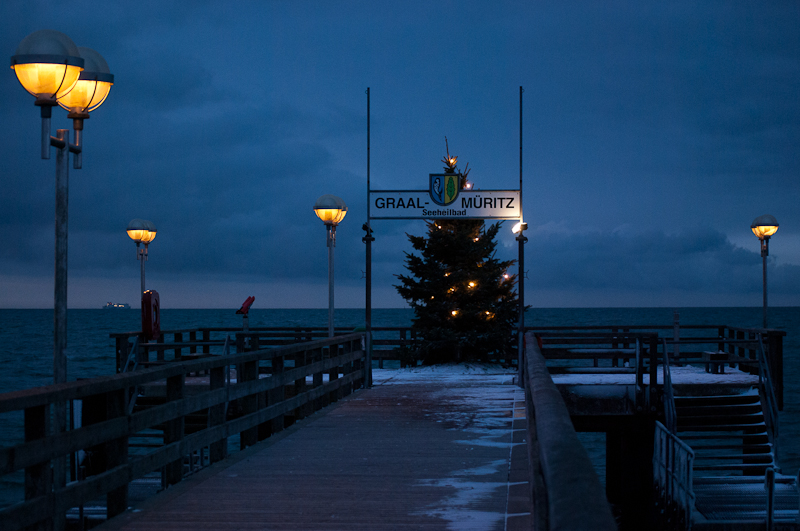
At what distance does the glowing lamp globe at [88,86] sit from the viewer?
304 inches

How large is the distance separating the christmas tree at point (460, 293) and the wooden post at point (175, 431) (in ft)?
56.0

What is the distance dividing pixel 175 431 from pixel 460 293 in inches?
711

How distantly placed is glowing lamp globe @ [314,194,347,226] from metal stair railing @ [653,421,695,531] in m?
6.86

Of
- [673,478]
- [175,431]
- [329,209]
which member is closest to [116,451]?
[175,431]

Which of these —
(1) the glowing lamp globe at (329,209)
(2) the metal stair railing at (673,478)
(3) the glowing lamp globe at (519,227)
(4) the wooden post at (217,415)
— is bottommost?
(2) the metal stair railing at (673,478)

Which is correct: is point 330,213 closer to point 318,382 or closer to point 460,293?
point 318,382

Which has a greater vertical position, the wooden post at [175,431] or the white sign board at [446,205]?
the white sign board at [446,205]

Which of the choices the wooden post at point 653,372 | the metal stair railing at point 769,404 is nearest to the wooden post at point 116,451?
the wooden post at point 653,372

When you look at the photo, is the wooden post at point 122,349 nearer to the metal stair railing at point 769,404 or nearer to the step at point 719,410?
the step at point 719,410

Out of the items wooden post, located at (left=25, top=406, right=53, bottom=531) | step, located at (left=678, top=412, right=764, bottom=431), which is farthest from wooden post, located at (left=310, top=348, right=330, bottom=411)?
wooden post, located at (left=25, top=406, right=53, bottom=531)

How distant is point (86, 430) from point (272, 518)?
145 cm

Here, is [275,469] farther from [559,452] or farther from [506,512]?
[559,452]

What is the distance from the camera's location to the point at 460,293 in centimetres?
2464

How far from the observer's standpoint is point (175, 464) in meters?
6.99
